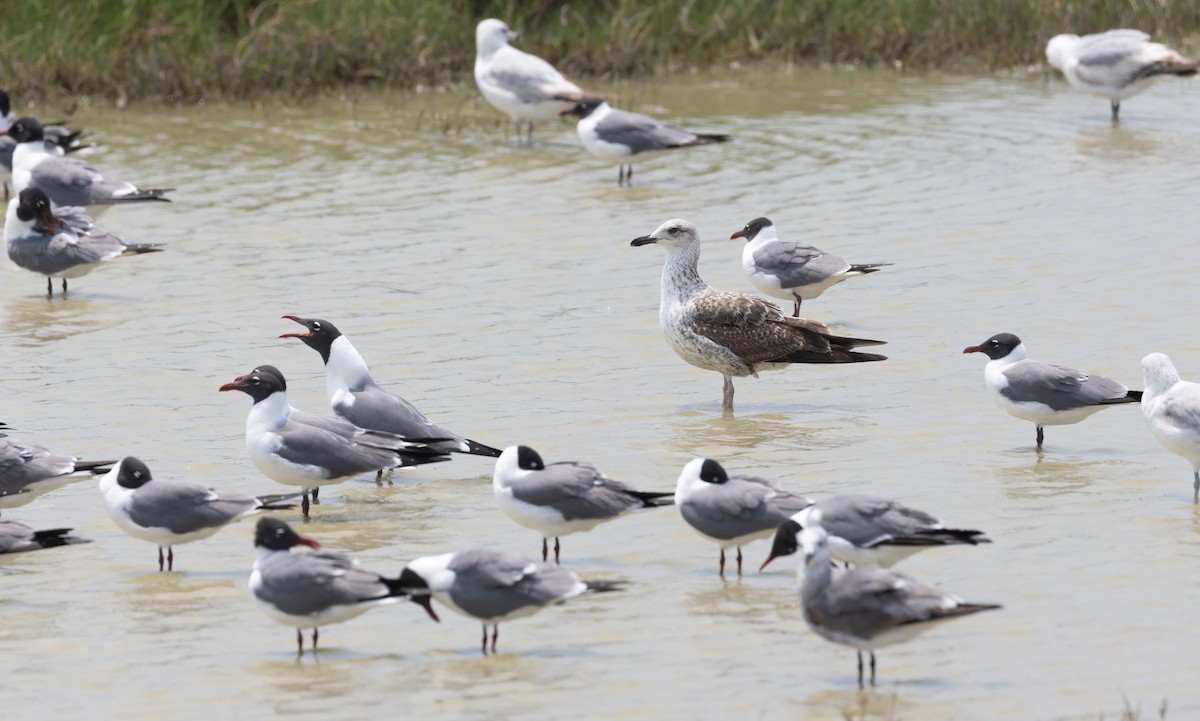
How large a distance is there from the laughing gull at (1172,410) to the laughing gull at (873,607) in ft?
8.75

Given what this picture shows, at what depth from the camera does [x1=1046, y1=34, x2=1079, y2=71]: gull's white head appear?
21.8 meters

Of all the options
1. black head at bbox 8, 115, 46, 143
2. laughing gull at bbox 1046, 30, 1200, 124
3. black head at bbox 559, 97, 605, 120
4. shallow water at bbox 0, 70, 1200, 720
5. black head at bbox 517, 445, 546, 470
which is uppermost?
laughing gull at bbox 1046, 30, 1200, 124

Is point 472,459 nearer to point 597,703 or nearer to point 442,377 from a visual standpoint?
point 442,377

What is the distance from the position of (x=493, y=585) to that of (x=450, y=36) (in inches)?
713

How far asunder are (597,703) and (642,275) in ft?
27.9

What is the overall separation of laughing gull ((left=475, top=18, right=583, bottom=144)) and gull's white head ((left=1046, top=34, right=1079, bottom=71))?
557 centimetres

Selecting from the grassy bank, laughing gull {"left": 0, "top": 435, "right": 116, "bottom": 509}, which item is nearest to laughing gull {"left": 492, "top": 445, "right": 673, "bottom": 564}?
laughing gull {"left": 0, "top": 435, "right": 116, "bottom": 509}

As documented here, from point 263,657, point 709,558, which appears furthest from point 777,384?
point 263,657

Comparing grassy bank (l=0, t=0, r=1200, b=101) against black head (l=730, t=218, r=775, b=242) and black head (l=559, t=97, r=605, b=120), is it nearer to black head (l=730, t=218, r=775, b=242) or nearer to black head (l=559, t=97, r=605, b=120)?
black head (l=559, t=97, r=605, b=120)

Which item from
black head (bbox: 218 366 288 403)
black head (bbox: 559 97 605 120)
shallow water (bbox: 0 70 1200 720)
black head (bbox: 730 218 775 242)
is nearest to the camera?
shallow water (bbox: 0 70 1200 720)

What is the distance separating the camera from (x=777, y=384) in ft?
42.5

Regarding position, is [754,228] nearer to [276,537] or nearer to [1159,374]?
[1159,374]

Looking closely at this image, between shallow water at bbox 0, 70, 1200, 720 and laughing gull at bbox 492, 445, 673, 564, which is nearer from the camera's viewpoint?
shallow water at bbox 0, 70, 1200, 720

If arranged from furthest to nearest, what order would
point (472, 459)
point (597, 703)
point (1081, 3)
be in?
point (1081, 3)
point (472, 459)
point (597, 703)
